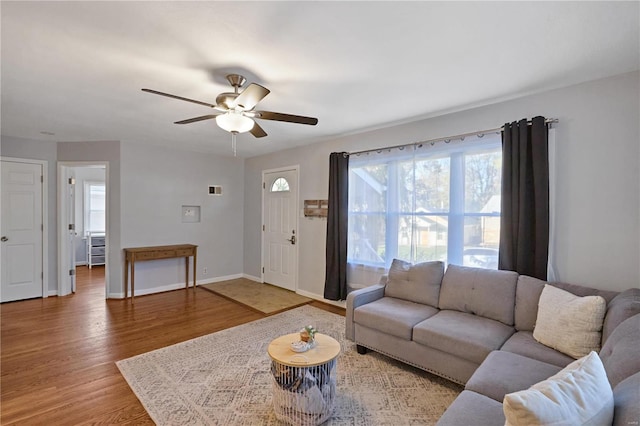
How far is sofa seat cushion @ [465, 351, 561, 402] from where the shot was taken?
1.65 meters

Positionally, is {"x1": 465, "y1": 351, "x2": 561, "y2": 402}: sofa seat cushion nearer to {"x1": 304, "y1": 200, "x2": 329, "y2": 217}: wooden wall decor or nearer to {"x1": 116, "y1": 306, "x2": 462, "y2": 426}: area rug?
{"x1": 116, "y1": 306, "x2": 462, "y2": 426}: area rug

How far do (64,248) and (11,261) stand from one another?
0.61m

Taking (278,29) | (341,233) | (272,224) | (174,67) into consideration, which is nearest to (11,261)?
(272,224)

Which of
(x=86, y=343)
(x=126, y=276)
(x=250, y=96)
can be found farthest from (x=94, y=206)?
(x=250, y=96)

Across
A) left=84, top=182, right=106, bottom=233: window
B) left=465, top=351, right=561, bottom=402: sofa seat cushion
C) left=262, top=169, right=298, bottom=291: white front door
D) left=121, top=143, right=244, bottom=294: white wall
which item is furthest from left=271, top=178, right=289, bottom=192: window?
left=84, top=182, right=106, bottom=233: window

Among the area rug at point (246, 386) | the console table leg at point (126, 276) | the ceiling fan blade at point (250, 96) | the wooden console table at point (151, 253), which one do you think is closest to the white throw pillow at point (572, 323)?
the area rug at point (246, 386)

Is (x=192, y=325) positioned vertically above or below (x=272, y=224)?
below

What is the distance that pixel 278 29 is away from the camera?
5.85 feet

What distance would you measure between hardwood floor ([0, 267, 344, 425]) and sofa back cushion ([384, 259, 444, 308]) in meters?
1.30

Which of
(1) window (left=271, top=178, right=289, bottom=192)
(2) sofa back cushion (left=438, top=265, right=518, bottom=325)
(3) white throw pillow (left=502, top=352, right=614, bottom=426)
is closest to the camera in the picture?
(3) white throw pillow (left=502, top=352, right=614, bottom=426)

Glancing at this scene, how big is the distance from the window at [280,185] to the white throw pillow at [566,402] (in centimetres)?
459

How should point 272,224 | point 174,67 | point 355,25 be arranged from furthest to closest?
point 272,224
point 174,67
point 355,25

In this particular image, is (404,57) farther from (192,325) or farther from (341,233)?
(192,325)

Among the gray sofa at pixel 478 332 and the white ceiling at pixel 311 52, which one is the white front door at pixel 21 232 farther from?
the gray sofa at pixel 478 332
